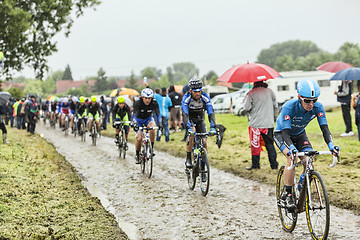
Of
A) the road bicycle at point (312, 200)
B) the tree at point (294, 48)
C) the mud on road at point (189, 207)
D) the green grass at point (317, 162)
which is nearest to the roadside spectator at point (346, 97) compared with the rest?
the green grass at point (317, 162)

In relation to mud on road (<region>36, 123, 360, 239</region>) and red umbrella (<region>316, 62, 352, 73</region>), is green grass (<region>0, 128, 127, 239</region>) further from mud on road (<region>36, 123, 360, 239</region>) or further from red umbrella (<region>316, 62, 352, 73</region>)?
red umbrella (<region>316, 62, 352, 73</region>)

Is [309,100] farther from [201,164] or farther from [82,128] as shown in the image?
[82,128]

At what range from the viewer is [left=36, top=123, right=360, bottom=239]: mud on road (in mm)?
5703

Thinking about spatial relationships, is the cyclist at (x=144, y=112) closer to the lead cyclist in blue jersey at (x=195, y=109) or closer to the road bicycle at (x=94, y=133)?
the lead cyclist in blue jersey at (x=195, y=109)

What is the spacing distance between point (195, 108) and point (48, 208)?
11.0ft

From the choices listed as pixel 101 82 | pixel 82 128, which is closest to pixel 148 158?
pixel 82 128

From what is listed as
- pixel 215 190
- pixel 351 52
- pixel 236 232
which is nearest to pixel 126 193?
pixel 215 190

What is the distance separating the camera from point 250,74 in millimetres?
10062

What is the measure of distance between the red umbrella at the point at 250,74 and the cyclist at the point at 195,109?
1918 millimetres

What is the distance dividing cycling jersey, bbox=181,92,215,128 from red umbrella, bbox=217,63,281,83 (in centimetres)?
189

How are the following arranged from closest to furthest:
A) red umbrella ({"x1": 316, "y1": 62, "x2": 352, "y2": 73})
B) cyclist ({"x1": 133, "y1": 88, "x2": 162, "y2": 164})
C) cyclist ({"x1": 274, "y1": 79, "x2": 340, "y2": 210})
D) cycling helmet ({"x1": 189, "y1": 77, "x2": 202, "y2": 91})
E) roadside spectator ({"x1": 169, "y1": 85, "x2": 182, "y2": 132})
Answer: cyclist ({"x1": 274, "y1": 79, "x2": 340, "y2": 210}) → cycling helmet ({"x1": 189, "y1": 77, "x2": 202, "y2": 91}) → cyclist ({"x1": 133, "y1": 88, "x2": 162, "y2": 164}) → red umbrella ({"x1": 316, "y1": 62, "x2": 352, "y2": 73}) → roadside spectator ({"x1": 169, "y1": 85, "x2": 182, "y2": 132})

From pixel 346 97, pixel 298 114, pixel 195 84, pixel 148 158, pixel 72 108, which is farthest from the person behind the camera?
pixel 72 108

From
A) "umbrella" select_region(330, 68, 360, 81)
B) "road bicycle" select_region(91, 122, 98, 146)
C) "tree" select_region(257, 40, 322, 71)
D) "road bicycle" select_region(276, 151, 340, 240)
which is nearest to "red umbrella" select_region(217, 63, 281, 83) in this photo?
"umbrella" select_region(330, 68, 360, 81)

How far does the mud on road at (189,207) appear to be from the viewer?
570 centimetres
